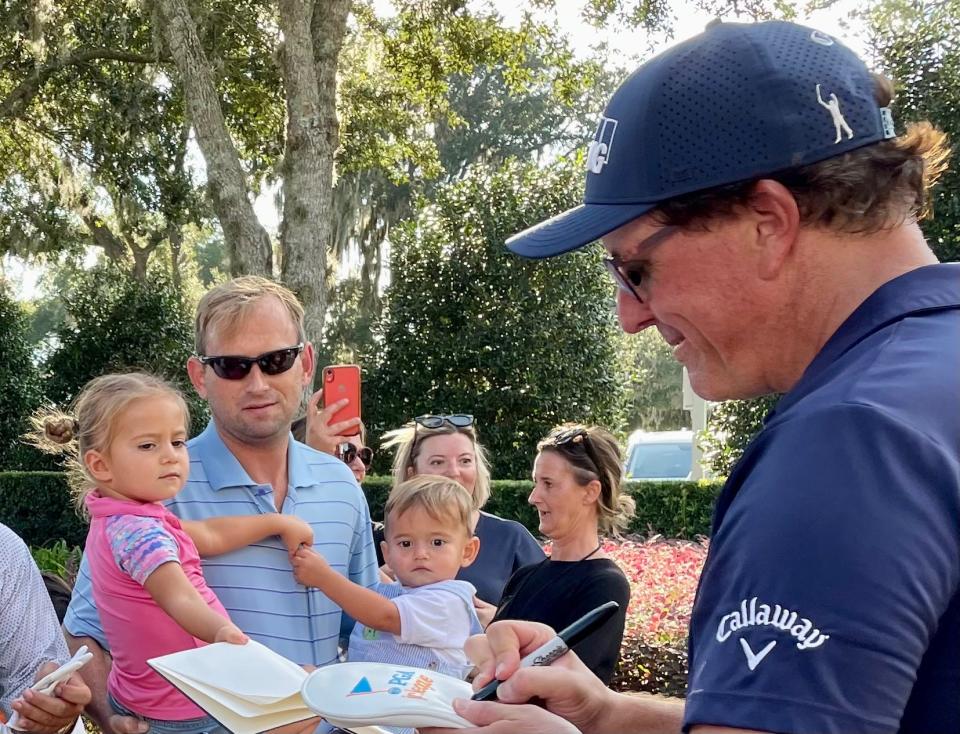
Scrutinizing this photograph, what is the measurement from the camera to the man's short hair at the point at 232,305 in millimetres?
3420

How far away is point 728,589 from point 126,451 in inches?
96.5

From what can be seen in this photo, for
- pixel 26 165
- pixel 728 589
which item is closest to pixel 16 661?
pixel 728 589

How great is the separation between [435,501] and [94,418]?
1206mm

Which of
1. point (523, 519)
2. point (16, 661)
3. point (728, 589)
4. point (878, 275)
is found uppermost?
point (878, 275)

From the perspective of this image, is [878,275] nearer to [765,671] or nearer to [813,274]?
[813,274]

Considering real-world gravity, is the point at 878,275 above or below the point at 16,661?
above

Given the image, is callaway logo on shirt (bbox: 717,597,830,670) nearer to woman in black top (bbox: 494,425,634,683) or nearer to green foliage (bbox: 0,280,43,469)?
woman in black top (bbox: 494,425,634,683)

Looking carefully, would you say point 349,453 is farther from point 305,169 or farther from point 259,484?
point 305,169

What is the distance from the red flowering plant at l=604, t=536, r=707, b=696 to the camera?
754cm

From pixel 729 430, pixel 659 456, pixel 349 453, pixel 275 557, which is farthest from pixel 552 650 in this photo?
pixel 659 456

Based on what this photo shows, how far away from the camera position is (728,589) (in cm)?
109

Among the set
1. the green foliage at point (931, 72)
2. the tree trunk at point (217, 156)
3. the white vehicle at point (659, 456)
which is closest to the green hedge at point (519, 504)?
the tree trunk at point (217, 156)

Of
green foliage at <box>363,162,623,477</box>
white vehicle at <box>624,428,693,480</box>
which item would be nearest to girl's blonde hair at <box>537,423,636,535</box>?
green foliage at <box>363,162,623,477</box>

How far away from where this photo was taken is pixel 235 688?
2.51 m
